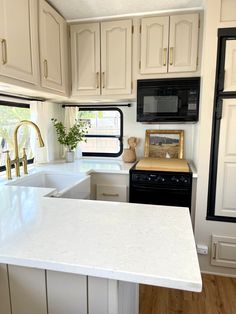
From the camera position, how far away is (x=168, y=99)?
2.19m

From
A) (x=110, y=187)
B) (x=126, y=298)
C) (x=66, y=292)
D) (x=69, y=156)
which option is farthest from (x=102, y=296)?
(x=69, y=156)

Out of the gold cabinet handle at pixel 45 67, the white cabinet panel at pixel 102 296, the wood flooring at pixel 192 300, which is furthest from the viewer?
the gold cabinet handle at pixel 45 67

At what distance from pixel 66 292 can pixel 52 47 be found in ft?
6.50

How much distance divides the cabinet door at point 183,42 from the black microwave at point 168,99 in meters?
0.15

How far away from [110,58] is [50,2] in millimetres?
707

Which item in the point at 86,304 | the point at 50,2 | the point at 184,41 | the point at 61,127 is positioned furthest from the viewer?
the point at 61,127

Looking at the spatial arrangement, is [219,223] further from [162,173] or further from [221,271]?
[162,173]

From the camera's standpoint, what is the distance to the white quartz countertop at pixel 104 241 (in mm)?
623

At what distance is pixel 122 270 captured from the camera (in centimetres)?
62

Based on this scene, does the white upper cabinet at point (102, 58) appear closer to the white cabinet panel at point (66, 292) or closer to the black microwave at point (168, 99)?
the black microwave at point (168, 99)

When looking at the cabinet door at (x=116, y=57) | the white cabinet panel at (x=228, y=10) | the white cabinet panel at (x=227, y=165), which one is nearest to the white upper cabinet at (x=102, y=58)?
the cabinet door at (x=116, y=57)

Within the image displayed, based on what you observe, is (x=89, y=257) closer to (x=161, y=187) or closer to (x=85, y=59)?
(x=161, y=187)

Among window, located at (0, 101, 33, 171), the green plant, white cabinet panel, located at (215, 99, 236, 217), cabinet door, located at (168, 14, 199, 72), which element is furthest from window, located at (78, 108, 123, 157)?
white cabinet panel, located at (215, 99, 236, 217)

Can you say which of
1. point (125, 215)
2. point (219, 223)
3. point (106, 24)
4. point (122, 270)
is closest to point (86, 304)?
point (122, 270)
